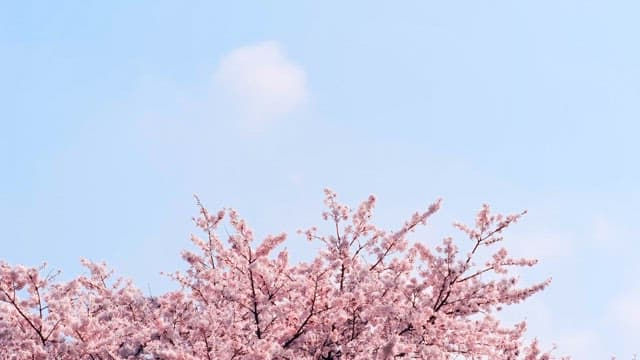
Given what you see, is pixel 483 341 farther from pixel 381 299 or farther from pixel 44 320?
pixel 44 320

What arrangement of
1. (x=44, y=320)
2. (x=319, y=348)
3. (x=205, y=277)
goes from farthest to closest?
(x=205, y=277) < (x=319, y=348) < (x=44, y=320)

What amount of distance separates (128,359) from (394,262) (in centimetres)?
484

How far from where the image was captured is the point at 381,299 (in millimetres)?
11797

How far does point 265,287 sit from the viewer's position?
11758mm

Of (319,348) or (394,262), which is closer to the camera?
(319,348)

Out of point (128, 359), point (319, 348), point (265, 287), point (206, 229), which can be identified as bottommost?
point (128, 359)

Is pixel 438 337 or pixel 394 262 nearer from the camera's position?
pixel 438 337

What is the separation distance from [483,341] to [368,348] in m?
2.07

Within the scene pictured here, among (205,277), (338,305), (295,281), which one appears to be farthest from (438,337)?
(205,277)

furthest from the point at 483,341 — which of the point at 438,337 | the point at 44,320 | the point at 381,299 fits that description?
the point at 44,320

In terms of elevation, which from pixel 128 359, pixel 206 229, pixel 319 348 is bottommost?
pixel 128 359

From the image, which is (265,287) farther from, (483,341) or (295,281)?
(483,341)

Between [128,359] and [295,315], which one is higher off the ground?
[295,315]

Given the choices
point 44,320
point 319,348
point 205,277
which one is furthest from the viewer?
point 205,277
